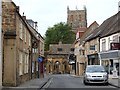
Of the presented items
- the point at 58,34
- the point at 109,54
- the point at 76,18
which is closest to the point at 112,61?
the point at 109,54

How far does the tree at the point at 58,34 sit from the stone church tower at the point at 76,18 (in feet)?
60.5

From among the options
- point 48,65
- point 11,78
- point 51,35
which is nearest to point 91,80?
point 11,78

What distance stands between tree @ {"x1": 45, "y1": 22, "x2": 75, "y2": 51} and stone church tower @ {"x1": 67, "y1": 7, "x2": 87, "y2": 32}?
1843 cm

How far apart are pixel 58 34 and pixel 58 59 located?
50.1 feet

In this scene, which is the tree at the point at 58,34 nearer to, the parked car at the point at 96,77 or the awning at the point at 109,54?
the awning at the point at 109,54

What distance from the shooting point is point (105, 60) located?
49.2 metres

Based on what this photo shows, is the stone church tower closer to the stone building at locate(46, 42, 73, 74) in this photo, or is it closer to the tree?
the tree

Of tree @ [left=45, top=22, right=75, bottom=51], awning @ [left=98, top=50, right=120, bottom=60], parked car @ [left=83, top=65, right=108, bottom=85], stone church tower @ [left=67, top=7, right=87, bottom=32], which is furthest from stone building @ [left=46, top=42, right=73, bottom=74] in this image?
parked car @ [left=83, top=65, right=108, bottom=85]

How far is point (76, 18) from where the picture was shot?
14838cm

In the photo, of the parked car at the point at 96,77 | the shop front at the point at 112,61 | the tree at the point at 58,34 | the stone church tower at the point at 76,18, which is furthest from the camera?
the stone church tower at the point at 76,18

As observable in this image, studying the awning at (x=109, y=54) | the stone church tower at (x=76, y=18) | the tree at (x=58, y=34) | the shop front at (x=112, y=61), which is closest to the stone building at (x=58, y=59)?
the tree at (x=58, y=34)

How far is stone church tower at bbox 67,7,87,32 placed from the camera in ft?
488

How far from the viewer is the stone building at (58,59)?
374 feet

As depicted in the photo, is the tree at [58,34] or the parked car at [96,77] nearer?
the parked car at [96,77]
